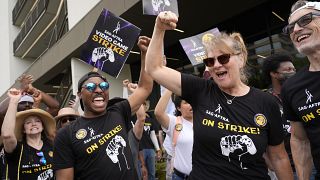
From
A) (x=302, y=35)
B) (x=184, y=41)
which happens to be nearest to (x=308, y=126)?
(x=302, y=35)

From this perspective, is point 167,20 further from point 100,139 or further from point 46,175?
point 46,175

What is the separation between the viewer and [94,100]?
3223mm

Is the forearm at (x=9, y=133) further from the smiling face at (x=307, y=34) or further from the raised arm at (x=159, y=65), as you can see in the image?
the smiling face at (x=307, y=34)

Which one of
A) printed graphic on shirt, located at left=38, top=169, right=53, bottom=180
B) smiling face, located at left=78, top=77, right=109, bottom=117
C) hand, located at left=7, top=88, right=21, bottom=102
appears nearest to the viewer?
smiling face, located at left=78, top=77, right=109, bottom=117

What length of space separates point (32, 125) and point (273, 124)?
266 centimetres

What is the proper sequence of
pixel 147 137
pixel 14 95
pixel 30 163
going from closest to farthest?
pixel 30 163, pixel 14 95, pixel 147 137

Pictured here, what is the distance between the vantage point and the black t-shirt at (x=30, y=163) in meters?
3.54

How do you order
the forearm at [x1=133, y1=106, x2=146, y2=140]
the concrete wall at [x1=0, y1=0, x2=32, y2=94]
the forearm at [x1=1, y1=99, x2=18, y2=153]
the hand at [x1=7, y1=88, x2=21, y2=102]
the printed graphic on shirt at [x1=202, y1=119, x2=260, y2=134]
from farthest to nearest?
the concrete wall at [x1=0, y1=0, x2=32, y2=94]
the forearm at [x1=133, y1=106, x2=146, y2=140]
the hand at [x1=7, y1=88, x2=21, y2=102]
the forearm at [x1=1, y1=99, x2=18, y2=153]
the printed graphic on shirt at [x1=202, y1=119, x2=260, y2=134]

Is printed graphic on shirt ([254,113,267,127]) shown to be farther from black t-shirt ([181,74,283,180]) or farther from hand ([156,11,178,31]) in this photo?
hand ([156,11,178,31])

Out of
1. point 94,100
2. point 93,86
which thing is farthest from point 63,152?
point 93,86

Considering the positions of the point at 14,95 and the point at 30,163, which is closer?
the point at 30,163

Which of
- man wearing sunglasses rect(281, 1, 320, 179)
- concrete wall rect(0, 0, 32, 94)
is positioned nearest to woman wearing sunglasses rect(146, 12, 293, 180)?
man wearing sunglasses rect(281, 1, 320, 179)

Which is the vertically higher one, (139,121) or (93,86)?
(93,86)

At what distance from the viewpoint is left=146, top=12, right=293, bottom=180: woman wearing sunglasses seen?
2340 millimetres
